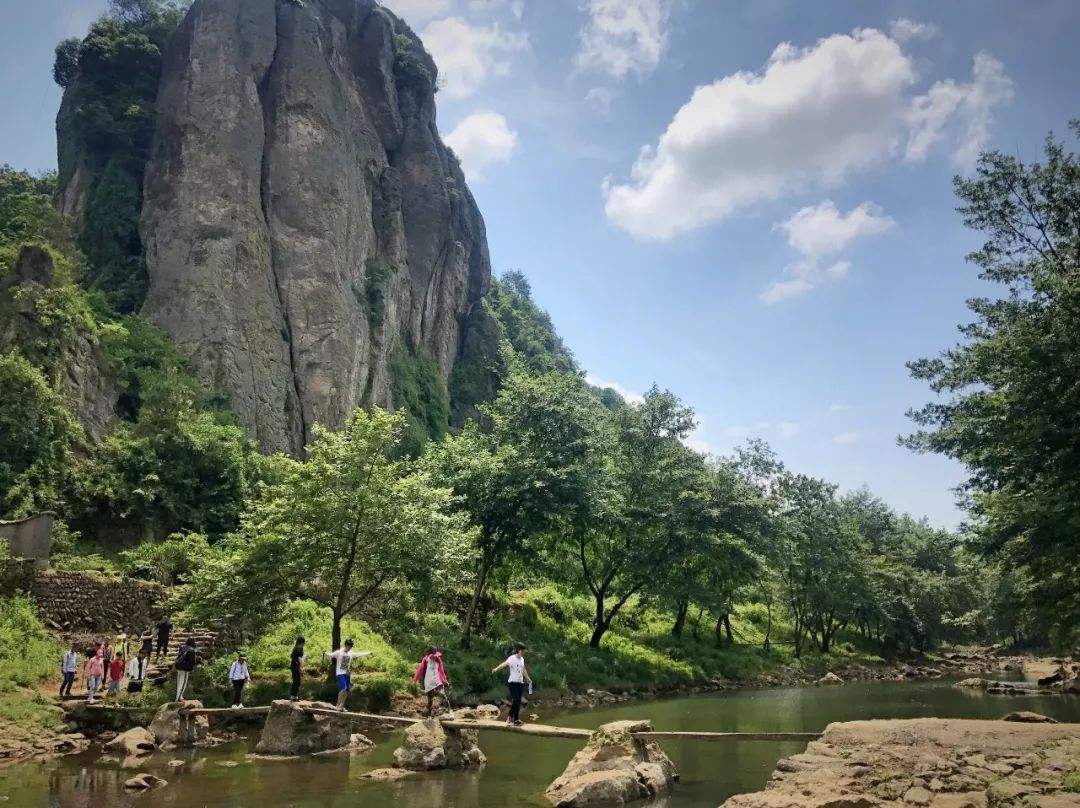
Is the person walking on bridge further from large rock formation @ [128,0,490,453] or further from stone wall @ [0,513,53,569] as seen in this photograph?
large rock formation @ [128,0,490,453]

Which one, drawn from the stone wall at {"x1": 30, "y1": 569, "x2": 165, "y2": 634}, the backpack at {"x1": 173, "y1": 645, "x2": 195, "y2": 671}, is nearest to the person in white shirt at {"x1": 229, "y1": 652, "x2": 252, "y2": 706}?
the backpack at {"x1": 173, "y1": 645, "x2": 195, "y2": 671}

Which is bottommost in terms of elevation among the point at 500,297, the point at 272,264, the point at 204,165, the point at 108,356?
the point at 108,356

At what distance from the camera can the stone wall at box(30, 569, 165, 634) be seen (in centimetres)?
2491

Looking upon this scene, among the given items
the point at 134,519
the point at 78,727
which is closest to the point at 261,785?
the point at 78,727

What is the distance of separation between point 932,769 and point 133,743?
17008 millimetres

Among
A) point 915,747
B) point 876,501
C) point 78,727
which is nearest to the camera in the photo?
point 915,747

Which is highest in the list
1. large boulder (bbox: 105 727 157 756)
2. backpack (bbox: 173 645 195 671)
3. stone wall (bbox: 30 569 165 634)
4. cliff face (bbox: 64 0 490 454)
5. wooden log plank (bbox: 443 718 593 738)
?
cliff face (bbox: 64 0 490 454)

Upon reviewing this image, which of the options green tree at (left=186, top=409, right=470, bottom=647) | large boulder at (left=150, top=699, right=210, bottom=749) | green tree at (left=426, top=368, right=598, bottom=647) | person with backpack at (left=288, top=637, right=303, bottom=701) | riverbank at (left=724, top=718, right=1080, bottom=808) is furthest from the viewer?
green tree at (left=426, top=368, right=598, bottom=647)

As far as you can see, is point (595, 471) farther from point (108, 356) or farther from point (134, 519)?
point (108, 356)

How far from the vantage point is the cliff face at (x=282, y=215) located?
46.0m

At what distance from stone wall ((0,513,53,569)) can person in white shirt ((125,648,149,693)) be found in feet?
20.6

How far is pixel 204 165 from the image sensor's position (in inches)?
1918

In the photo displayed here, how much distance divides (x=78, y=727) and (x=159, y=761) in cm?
459

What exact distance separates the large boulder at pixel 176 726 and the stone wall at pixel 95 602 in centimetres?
843
